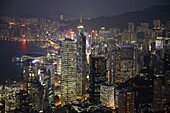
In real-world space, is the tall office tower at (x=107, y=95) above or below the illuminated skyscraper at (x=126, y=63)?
below

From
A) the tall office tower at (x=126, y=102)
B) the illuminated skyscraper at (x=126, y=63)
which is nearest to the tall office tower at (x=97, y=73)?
the illuminated skyscraper at (x=126, y=63)

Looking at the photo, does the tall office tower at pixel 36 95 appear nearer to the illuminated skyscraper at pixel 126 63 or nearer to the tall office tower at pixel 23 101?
the tall office tower at pixel 23 101

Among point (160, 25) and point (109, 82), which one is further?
point (160, 25)

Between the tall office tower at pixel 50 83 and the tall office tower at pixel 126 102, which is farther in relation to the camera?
the tall office tower at pixel 50 83

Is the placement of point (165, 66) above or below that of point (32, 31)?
below

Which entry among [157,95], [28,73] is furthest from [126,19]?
[157,95]

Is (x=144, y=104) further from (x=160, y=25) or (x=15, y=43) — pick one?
(x=15, y=43)

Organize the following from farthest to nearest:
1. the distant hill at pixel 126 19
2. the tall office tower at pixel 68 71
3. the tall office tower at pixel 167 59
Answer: the distant hill at pixel 126 19, the tall office tower at pixel 68 71, the tall office tower at pixel 167 59

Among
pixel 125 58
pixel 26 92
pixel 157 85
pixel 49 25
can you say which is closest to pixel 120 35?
pixel 125 58
